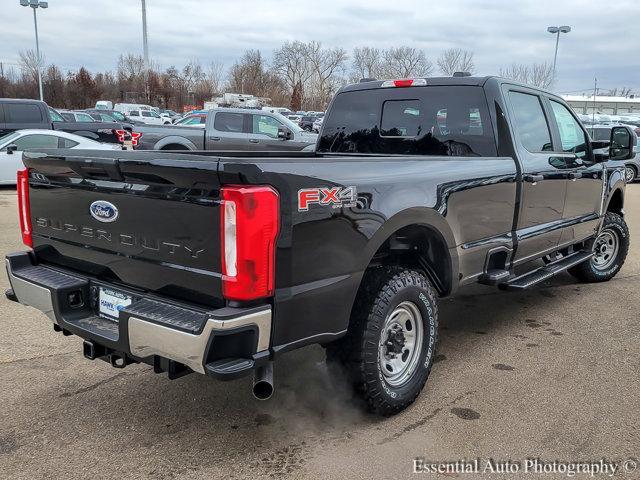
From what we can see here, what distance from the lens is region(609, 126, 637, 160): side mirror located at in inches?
224

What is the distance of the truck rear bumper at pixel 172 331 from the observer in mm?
2455

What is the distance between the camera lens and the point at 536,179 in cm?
451

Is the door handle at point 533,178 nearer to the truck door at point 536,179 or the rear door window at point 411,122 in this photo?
the truck door at point 536,179

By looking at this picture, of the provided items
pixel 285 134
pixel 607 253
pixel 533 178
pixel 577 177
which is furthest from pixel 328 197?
pixel 285 134

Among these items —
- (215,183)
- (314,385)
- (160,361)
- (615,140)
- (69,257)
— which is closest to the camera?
(215,183)

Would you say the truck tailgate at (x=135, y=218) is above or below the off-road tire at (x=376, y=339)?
above

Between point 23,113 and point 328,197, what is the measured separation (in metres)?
14.6

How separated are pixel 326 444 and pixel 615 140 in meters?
4.40

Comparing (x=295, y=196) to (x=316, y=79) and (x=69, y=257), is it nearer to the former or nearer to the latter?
(x=69, y=257)

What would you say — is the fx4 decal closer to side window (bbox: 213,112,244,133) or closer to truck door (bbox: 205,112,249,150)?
truck door (bbox: 205,112,249,150)

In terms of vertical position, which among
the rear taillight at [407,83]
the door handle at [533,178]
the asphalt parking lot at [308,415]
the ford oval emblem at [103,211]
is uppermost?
the rear taillight at [407,83]

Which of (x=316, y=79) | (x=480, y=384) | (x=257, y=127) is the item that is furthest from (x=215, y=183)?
(x=316, y=79)

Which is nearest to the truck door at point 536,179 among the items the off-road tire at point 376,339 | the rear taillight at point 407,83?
the rear taillight at point 407,83

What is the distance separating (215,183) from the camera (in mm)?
2486
